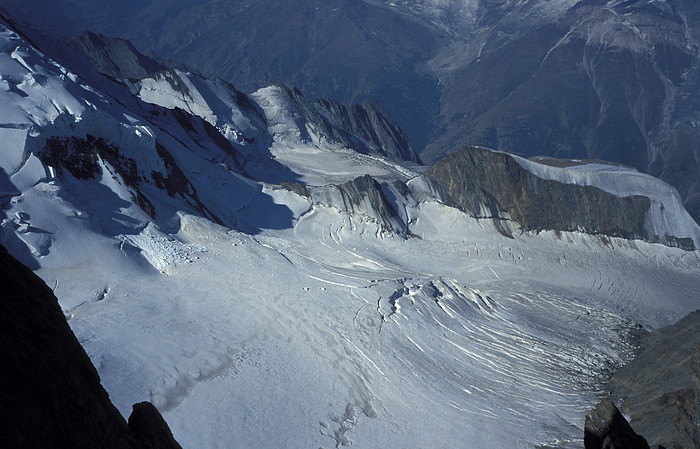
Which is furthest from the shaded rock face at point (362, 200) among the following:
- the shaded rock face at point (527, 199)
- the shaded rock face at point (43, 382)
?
the shaded rock face at point (43, 382)

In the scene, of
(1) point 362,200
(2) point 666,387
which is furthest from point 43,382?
(1) point 362,200

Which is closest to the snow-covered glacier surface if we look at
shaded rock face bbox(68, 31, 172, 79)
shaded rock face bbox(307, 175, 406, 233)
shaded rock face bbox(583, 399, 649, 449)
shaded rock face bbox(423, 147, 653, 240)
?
shaded rock face bbox(307, 175, 406, 233)

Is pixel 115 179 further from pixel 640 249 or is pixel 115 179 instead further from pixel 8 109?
pixel 640 249

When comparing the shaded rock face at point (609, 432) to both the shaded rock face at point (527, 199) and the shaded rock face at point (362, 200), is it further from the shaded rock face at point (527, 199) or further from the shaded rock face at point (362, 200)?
the shaded rock face at point (527, 199)

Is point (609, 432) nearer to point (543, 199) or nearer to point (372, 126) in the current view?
point (543, 199)

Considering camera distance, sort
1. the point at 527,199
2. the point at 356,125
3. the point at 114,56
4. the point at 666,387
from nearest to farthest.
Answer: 1. the point at 666,387
2. the point at 527,199
3. the point at 356,125
4. the point at 114,56

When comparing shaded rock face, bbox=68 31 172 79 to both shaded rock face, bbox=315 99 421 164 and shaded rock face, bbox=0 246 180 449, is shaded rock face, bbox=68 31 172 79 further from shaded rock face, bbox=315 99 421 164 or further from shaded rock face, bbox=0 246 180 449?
shaded rock face, bbox=0 246 180 449

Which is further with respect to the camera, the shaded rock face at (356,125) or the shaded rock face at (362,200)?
the shaded rock face at (356,125)

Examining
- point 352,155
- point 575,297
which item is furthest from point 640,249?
point 352,155
